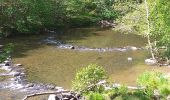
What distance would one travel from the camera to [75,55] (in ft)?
107

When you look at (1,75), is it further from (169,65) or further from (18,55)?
(169,65)

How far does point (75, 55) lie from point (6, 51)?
621 centimetres

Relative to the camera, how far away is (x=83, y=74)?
1820cm

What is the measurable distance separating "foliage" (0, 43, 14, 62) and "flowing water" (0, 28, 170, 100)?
51 cm

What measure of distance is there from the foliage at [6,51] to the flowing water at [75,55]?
0.51 metres

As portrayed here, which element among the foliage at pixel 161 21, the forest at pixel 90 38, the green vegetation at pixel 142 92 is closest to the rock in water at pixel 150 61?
the forest at pixel 90 38

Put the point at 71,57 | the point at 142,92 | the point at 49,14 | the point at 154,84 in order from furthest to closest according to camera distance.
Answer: the point at 49,14
the point at 71,57
the point at 154,84
the point at 142,92

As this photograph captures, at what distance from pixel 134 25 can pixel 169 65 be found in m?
7.49

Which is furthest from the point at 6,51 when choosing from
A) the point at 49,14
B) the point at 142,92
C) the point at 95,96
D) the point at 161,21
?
the point at 142,92

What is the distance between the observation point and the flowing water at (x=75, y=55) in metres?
25.8

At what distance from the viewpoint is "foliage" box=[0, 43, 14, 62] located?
1250 inches

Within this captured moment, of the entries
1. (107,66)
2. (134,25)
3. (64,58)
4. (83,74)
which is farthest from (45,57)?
(83,74)

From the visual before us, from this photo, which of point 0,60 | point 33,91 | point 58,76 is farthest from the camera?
point 0,60

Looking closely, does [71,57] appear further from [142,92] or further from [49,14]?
[49,14]
